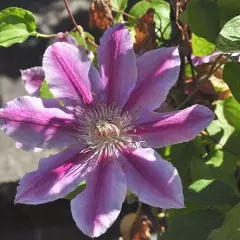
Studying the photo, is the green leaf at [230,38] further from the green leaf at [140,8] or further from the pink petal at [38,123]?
the green leaf at [140,8]

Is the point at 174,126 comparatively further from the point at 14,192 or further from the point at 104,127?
the point at 14,192

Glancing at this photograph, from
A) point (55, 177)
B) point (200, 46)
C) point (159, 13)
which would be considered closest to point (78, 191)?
point (55, 177)

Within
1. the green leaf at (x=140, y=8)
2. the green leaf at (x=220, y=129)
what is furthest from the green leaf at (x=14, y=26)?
the green leaf at (x=220, y=129)

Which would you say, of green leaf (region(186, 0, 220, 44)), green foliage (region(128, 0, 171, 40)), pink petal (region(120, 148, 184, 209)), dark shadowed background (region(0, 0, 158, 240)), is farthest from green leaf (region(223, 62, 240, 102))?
dark shadowed background (region(0, 0, 158, 240))

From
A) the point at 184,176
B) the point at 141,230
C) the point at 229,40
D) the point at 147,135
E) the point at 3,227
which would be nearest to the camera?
the point at 229,40

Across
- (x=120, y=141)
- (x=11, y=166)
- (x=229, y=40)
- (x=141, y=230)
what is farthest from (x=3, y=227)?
(x=229, y=40)

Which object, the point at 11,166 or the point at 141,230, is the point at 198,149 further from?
the point at 11,166

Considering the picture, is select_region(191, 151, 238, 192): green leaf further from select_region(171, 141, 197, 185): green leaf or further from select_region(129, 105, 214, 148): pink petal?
select_region(129, 105, 214, 148): pink petal

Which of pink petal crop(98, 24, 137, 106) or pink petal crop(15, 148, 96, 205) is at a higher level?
pink petal crop(98, 24, 137, 106)
